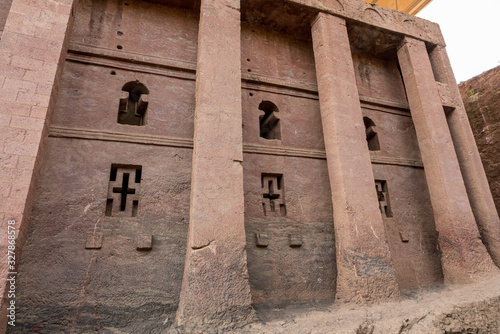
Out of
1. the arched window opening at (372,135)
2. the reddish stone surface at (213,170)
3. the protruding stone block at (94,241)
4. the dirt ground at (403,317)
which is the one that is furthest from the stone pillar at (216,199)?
the arched window opening at (372,135)

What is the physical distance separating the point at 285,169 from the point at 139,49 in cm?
281

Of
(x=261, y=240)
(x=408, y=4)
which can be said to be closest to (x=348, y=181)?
(x=261, y=240)

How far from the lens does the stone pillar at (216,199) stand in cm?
310

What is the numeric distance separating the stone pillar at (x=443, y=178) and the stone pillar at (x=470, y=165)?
420 mm

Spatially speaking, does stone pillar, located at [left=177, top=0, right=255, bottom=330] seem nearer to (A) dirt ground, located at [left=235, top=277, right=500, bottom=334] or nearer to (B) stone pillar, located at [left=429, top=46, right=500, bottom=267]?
(A) dirt ground, located at [left=235, top=277, right=500, bottom=334]

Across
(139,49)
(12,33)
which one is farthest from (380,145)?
(12,33)

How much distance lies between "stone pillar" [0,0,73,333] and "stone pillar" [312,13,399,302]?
11.6 ft

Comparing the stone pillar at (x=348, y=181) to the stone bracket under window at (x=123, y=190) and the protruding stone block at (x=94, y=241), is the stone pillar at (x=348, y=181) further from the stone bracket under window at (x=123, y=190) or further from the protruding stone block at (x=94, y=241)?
the protruding stone block at (x=94, y=241)

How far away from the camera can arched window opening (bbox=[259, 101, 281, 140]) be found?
5.14m

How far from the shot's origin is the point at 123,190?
392cm

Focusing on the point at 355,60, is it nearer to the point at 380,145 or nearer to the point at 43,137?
the point at 380,145

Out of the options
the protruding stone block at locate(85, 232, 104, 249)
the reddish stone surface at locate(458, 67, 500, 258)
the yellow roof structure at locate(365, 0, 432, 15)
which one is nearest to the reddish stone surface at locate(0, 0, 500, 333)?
the protruding stone block at locate(85, 232, 104, 249)

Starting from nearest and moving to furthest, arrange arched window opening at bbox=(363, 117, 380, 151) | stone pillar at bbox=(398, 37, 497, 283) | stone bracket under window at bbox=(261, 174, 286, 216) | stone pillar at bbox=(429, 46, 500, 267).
Answer: stone bracket under window at bbox=(261, 174, 286, 216) → stone pillar at bbox=(398, 37, 497, 283) → stone pillar at bbox=(429, 46, 500, 267) → arched window opening at bbox=(363, 117, 380, 151)

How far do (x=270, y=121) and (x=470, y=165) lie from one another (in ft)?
11.9
